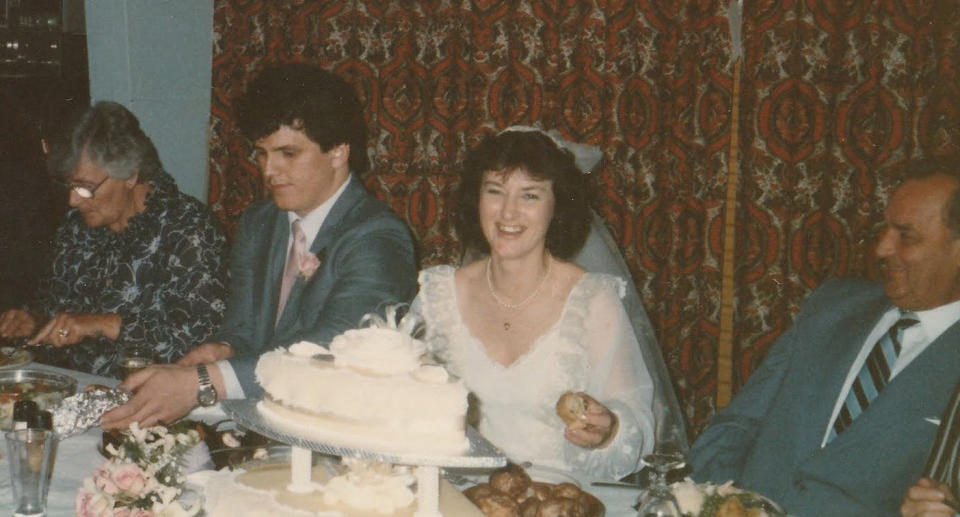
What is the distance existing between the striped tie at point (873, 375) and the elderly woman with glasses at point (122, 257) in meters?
2.39

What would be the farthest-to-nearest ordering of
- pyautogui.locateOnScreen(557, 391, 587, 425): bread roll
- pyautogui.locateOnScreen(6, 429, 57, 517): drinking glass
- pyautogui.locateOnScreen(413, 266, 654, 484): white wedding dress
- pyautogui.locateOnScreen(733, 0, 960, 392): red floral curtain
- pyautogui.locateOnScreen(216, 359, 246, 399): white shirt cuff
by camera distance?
pyautogui.locateOnScreen(733, 0, 960, 392): red floral curtain → pyautogui.locateOnScreen(413, 266, 654, 484): white wedding dress → pyautogui.locateOnScreen(216, 359, 246, 399): white shirt cuff → pyautogui.locateOnScreen(557, 391, 587, 425): bread roll → pyautogui.locateOnScreen(6, 429, 57, 517): drinking glass

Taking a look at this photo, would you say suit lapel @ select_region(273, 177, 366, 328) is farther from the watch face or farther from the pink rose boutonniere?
the watch face

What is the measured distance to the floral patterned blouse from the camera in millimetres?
3645

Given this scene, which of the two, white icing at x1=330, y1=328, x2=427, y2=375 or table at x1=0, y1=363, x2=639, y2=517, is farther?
table at x1=0, y1=363, x2=639, y2=517

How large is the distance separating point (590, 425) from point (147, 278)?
215cm

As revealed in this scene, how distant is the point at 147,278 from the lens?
149 inches

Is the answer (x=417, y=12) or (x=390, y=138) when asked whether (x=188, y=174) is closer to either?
(x=390, y=138)

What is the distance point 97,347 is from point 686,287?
2.71m

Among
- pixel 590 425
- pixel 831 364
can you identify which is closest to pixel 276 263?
pixel 590 425

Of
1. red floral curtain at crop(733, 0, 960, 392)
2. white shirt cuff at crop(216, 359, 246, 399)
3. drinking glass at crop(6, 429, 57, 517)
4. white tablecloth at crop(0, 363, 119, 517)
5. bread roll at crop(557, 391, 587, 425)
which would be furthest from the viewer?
red floral curtain at crop(733, 0, 960, 392)

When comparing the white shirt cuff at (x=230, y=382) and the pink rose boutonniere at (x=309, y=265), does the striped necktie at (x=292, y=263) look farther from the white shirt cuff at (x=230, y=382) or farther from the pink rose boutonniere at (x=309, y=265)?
the white shirt cuff at (x=230, y=382)

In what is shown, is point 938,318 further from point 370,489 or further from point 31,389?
point 31,389

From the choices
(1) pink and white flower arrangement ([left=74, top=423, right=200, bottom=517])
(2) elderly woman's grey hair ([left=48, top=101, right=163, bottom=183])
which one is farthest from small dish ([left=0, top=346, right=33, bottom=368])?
(1) pink and white flower arrangement ([left=74, top=423, right=200, bottom=517])

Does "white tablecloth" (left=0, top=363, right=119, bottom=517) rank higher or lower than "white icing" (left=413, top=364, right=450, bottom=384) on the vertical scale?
lower
